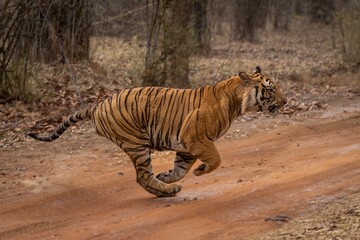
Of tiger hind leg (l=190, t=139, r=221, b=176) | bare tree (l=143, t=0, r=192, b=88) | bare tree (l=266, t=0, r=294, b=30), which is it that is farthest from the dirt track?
bare tree (l=266, t=0, r=294, b=30)

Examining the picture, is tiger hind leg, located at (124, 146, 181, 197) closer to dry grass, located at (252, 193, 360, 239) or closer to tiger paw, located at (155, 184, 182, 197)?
tiger paw, located at (155, 184, 182, 197)

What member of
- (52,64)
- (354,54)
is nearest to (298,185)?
(52,64)

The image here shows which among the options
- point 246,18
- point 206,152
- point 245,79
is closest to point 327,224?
point 206,152

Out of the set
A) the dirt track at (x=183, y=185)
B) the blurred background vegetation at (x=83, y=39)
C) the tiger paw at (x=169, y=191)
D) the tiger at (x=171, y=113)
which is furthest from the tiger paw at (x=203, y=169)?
the blurred background vegetation at (x=83, y=39)

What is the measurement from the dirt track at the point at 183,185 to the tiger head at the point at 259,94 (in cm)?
86

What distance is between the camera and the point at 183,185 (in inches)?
316

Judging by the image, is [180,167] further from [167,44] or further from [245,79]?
[167,44]

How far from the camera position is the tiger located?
691 cm

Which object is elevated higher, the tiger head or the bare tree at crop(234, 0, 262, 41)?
the bare tree at crop(234, 0, 262, 41)

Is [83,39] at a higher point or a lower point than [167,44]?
higher

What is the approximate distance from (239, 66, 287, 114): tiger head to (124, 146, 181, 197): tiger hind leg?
115 centimetres

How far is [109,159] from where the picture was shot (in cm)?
952

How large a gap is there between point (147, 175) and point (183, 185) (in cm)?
104

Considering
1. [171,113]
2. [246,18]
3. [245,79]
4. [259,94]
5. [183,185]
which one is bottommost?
[183,185]
